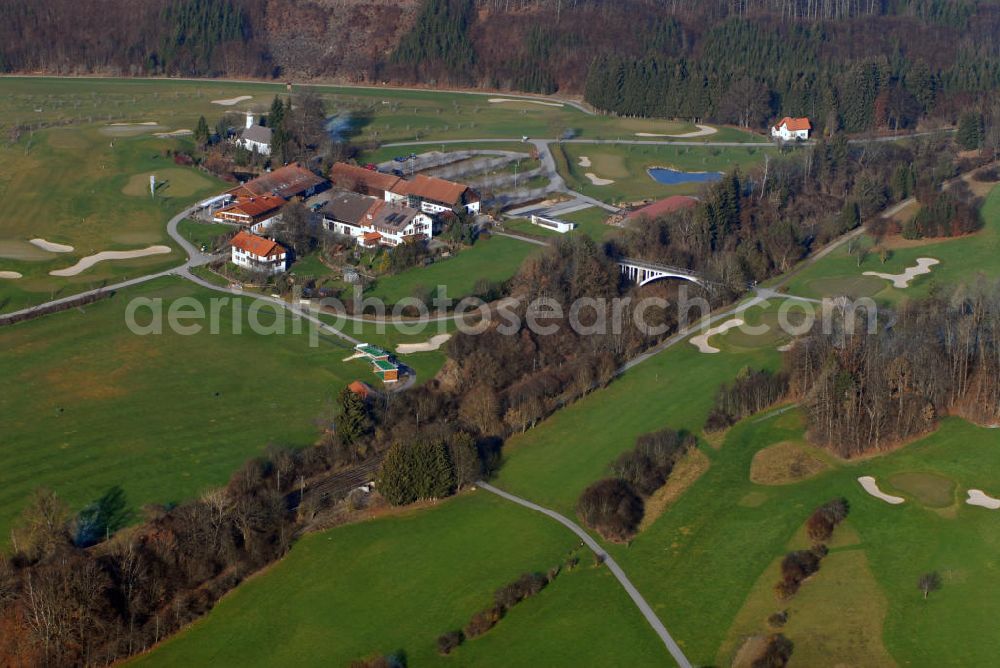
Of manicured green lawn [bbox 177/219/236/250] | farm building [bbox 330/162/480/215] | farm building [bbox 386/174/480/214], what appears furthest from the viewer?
farm building [bbox 330/162/480/215]

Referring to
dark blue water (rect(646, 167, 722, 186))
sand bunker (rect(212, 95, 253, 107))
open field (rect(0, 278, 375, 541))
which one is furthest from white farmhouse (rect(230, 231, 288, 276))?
sand bunker (rect(212, 95, 253, 107))

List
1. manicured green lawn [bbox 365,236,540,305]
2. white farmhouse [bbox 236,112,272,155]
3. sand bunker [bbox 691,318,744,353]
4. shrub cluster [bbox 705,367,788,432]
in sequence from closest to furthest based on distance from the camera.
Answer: shrub cluster [bbox 705,367,788,432]
sand bunker [bbox 691,318,744,353]
manicured green lawn [bbox 365,236,540,305]
white farmhouse [bbox 236,112,272,155]

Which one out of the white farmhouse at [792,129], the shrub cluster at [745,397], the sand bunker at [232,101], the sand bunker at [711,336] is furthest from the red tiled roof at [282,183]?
the white farmhouse at [792,129]

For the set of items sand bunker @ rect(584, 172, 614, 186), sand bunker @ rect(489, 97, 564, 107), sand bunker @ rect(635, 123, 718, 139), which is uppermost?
sand bunker @ rect(489, 97, 564, 107)

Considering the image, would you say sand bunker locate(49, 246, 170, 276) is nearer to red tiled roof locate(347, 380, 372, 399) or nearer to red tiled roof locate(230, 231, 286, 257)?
red tiled roof locate(230, 231, 286, 257)

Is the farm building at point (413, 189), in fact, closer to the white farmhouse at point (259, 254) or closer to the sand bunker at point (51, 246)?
the white farmhouse at point (259, 254)

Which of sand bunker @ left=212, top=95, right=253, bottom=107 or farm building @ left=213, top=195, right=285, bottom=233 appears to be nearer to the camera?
farm building @ left=213, top=195, right=285, bottom=233

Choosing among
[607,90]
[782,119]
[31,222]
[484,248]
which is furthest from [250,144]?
[782,119]
